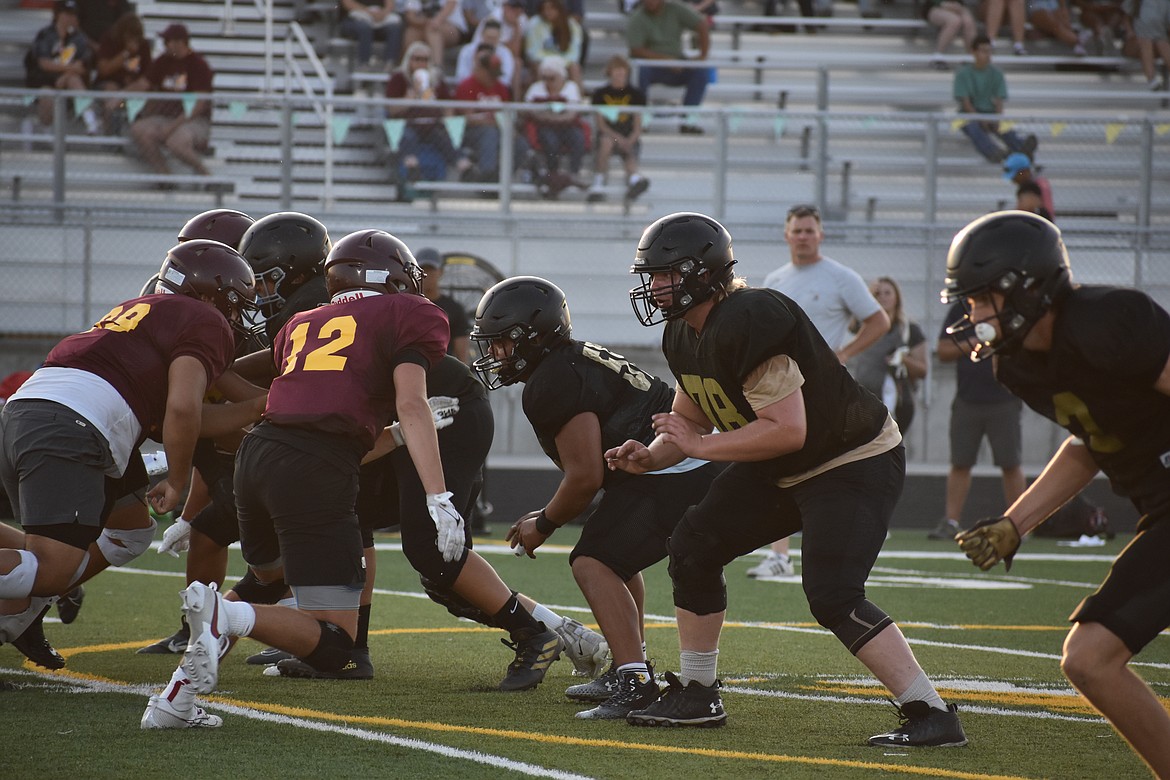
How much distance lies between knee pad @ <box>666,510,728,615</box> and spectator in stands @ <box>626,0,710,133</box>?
A: 12.3 m

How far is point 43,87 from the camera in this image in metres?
15.6

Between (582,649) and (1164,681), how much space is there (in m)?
2.36

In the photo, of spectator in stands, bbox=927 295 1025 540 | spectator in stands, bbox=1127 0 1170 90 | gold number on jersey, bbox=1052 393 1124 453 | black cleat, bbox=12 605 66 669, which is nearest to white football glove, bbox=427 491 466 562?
black cleat, bbox=12 605 66 669

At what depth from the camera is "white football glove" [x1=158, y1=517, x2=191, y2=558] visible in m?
6.11

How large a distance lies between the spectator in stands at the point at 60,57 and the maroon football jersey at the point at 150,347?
1127 cm

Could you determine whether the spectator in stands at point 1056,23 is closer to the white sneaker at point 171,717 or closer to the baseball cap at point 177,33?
the baseball cap at point 177,33

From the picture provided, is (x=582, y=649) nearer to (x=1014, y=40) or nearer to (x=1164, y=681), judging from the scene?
(x=1164, y=681)

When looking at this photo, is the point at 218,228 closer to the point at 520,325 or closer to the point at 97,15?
the point at 520,325

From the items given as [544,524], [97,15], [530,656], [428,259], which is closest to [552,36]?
[97,15]

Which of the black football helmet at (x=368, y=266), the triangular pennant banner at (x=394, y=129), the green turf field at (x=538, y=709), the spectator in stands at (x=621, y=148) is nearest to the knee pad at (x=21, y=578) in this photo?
the green turf field at (x=538, y=709)

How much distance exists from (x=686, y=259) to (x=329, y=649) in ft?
5.95

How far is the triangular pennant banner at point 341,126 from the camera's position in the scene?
1382 centimetres

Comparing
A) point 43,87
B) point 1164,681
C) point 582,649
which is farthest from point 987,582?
point 43,87

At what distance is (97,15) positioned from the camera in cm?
1631
